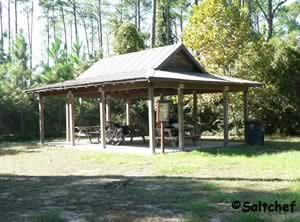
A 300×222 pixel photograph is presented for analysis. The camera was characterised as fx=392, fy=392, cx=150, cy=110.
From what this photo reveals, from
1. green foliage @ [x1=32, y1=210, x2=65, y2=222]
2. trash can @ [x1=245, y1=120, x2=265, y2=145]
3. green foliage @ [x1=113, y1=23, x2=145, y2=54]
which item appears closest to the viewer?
green foliage @ [x1=32, y1=210, x2=65, y2=222]

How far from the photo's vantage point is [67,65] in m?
24.6

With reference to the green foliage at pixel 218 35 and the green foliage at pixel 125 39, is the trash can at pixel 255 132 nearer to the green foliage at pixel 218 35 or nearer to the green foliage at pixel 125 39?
→ the green foliage at pixel 218 35

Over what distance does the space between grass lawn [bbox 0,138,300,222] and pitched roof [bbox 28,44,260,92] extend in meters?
2.90

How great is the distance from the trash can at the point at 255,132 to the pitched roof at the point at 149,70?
154 centimetres

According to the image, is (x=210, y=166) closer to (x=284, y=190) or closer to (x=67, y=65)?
(x=284, y=190)

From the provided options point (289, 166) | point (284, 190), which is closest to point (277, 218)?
point (284, 190)

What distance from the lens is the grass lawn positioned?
16.7ft

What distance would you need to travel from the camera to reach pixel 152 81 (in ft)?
38.7

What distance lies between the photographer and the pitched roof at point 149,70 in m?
13.2

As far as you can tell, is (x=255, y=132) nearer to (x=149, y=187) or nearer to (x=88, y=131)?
(x=88, y=131)

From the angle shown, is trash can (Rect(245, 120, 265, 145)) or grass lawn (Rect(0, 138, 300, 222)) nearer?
grass lawn (Rect(0, 138, 300, 222))

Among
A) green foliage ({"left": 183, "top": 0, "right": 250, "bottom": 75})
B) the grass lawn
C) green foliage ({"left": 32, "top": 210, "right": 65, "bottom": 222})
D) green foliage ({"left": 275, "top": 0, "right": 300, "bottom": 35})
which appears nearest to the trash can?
the grass lawn

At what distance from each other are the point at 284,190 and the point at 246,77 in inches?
513

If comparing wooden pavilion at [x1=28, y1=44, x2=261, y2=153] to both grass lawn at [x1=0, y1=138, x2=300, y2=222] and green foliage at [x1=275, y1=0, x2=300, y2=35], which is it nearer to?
grass lawn at [x1=0, y1=138, x2=300, y2=222]
